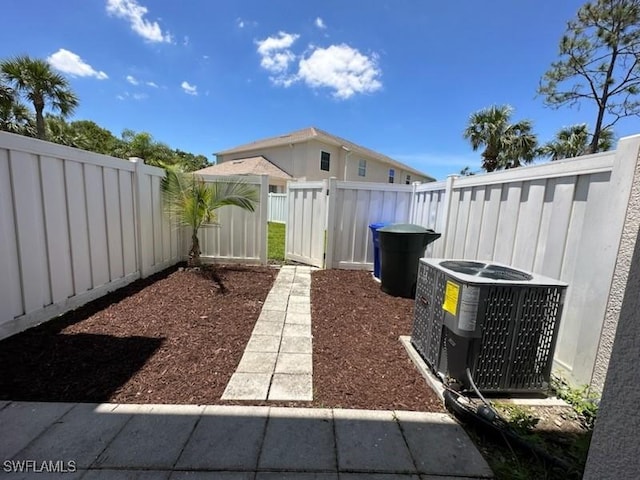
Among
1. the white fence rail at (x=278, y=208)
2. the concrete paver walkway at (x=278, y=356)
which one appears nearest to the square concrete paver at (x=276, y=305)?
the concrete paver walkway at (x=278, y=356)

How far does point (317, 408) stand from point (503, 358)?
1.45m

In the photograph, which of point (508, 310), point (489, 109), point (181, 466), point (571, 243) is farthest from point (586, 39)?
point (181, 466)

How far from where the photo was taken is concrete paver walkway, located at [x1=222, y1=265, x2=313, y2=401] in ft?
7.24

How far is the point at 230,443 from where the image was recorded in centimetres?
168

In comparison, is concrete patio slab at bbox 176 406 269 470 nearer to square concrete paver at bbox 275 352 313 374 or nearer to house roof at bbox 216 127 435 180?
square concrete paver at bbox 275 352 313 374

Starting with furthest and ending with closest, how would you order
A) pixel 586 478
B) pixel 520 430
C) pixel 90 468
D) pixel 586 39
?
pixel 586 39, pixel 520 430, pixel 90 468, pixel 586 478

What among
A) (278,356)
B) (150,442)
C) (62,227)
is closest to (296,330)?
(278,356)

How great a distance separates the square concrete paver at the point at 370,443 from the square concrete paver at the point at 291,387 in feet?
1.02

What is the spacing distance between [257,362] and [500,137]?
16.5m

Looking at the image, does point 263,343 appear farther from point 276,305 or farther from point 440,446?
point 440,446

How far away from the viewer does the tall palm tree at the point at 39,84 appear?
10.3 meters

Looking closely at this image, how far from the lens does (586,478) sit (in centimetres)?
94

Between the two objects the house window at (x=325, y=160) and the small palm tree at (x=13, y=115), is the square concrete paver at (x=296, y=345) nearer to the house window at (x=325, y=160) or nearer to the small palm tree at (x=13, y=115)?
the small palm tree at (x=13, y=115)

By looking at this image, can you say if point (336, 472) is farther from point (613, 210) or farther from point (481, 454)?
point (613, 210)
